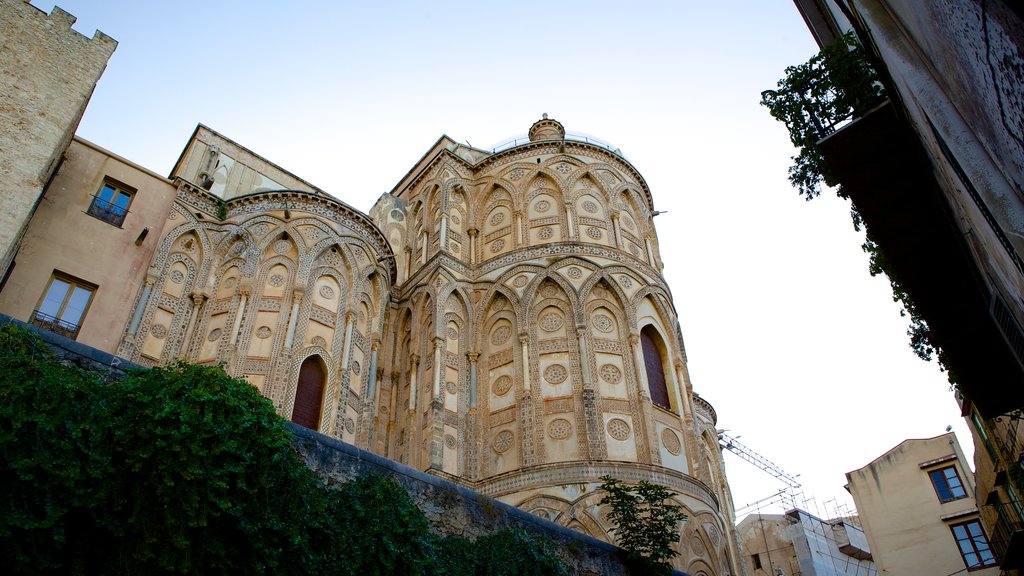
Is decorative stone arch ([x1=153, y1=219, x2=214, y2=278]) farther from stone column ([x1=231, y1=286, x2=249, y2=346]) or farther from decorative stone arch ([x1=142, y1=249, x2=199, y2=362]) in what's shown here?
stone column ([x1=231, y1=286, x2=249, y2=346])

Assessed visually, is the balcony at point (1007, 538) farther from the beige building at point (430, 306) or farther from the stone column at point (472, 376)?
the stone column at point (472, 376)

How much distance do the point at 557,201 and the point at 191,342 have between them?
37.3 ft

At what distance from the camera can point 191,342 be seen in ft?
53.1

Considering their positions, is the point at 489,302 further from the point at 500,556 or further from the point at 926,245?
the point at 926,245

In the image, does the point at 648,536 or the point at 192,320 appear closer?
the point at 648,536

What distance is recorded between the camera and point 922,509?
24953mm

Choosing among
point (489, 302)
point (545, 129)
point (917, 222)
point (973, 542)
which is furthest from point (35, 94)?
point (973, 542)

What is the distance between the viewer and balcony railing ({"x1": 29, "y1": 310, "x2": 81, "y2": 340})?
1288 centimetres

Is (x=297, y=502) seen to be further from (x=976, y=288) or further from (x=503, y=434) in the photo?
(x=503, y=434)

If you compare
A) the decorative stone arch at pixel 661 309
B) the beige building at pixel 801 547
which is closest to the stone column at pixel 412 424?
the decorative stone arch at pixel 661 309

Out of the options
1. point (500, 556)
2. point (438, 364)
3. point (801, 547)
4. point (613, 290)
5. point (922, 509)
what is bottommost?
point (500, 556)

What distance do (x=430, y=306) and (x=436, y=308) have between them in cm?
49

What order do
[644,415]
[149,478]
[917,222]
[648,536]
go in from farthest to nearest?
[644,415], [648,536], [917,222], [149,478]

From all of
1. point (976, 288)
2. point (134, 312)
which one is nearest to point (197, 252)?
point (134, 312)
